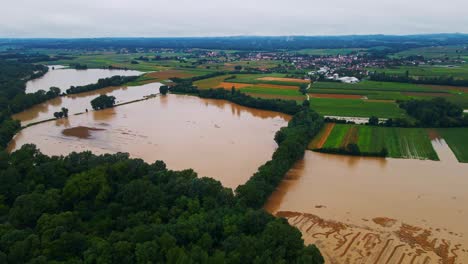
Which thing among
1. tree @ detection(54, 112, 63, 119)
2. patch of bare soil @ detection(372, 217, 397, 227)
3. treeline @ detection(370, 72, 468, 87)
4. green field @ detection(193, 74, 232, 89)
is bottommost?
patch of bare soil @ detection(372, 217, 397, 227)

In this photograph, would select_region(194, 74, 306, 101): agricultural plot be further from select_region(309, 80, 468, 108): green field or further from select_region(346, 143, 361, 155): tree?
select_region(346, 143, 361, 155): tree

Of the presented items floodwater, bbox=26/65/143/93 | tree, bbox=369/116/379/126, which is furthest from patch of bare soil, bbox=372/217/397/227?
floodwater, bbox=26/65/143/93

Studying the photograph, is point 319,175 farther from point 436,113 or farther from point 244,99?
point 244,99

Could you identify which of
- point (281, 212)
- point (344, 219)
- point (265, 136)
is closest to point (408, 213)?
point (344, 219)

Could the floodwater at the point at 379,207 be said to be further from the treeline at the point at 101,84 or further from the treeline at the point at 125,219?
the treeline at the point at 101,84

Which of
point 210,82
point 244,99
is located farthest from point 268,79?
point 244,99

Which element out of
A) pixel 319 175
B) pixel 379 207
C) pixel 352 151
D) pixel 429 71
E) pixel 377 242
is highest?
pixel 429 71

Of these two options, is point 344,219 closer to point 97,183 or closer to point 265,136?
point 97,183
